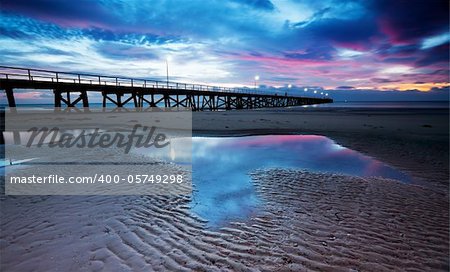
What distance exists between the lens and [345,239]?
3285mm

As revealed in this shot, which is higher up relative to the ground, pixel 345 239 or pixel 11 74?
pixel 11 74

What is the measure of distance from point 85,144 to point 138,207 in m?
7.28

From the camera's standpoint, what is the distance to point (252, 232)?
3514mm

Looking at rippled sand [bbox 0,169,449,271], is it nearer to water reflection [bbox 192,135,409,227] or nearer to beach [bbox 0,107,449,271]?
beach [bbox 0,107,449,271]

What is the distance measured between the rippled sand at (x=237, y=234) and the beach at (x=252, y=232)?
15 mm

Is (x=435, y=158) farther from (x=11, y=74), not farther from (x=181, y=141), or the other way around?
(x=11, y=74)

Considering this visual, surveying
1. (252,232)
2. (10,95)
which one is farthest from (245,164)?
(10,95)

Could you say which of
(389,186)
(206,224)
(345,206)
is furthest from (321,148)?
(206,224)

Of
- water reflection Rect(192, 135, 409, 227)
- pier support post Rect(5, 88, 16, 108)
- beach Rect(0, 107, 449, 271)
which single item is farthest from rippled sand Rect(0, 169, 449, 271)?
pier support post Rect(5, 88, 16, 108)

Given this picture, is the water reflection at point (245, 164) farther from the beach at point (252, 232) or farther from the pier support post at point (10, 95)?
the pier support post at point (10, 95)

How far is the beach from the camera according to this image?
2.83 meters

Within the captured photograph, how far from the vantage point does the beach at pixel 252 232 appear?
2830 mm

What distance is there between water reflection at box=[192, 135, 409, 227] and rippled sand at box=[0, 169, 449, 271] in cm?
38

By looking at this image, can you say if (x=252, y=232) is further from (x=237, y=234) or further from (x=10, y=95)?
(x=10, y=95)
